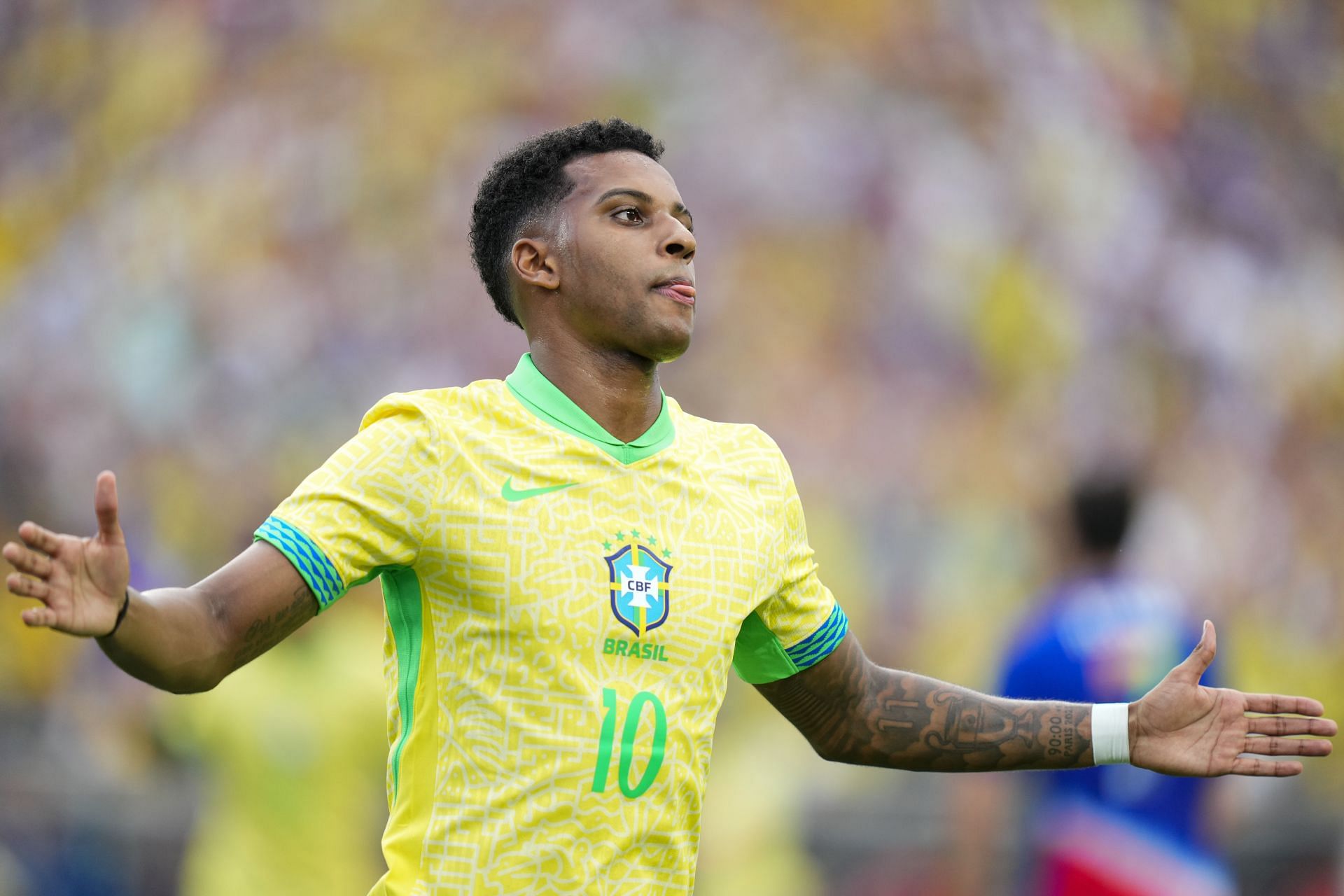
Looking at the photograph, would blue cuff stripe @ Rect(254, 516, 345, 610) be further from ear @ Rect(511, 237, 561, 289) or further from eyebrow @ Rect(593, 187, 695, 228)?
eyebrow @ Rect(593, 187, 695, 228)

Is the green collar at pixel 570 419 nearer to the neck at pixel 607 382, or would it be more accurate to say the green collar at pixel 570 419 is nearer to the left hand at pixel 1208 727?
the neck at pixel 607 382

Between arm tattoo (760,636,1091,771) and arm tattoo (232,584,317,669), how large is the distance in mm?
1142

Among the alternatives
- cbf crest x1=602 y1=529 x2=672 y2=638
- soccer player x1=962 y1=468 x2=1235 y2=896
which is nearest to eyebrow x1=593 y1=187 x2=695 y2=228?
cbf crest x1=602 y1=529 x2=672 y2=638

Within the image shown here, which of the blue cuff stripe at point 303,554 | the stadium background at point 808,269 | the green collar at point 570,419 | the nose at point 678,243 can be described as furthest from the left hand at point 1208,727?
the stadium background at point 808,269

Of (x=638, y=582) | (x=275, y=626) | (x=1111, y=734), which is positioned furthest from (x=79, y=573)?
(x=1111, y=734)

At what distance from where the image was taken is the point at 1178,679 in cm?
356

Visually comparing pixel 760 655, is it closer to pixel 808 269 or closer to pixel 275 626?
pixel 275 626

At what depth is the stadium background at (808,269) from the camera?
11789 mm

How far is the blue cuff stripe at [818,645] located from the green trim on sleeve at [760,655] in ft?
0.05

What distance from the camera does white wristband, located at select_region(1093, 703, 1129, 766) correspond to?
3.54m

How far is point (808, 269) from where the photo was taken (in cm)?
1289

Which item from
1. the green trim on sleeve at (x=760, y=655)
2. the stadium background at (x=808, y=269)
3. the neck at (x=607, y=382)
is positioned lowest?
the green trim on sleeve at (x=760, y=655)

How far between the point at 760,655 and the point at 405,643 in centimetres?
81

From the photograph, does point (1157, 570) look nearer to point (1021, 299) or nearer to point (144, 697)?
point (1021, 299)
